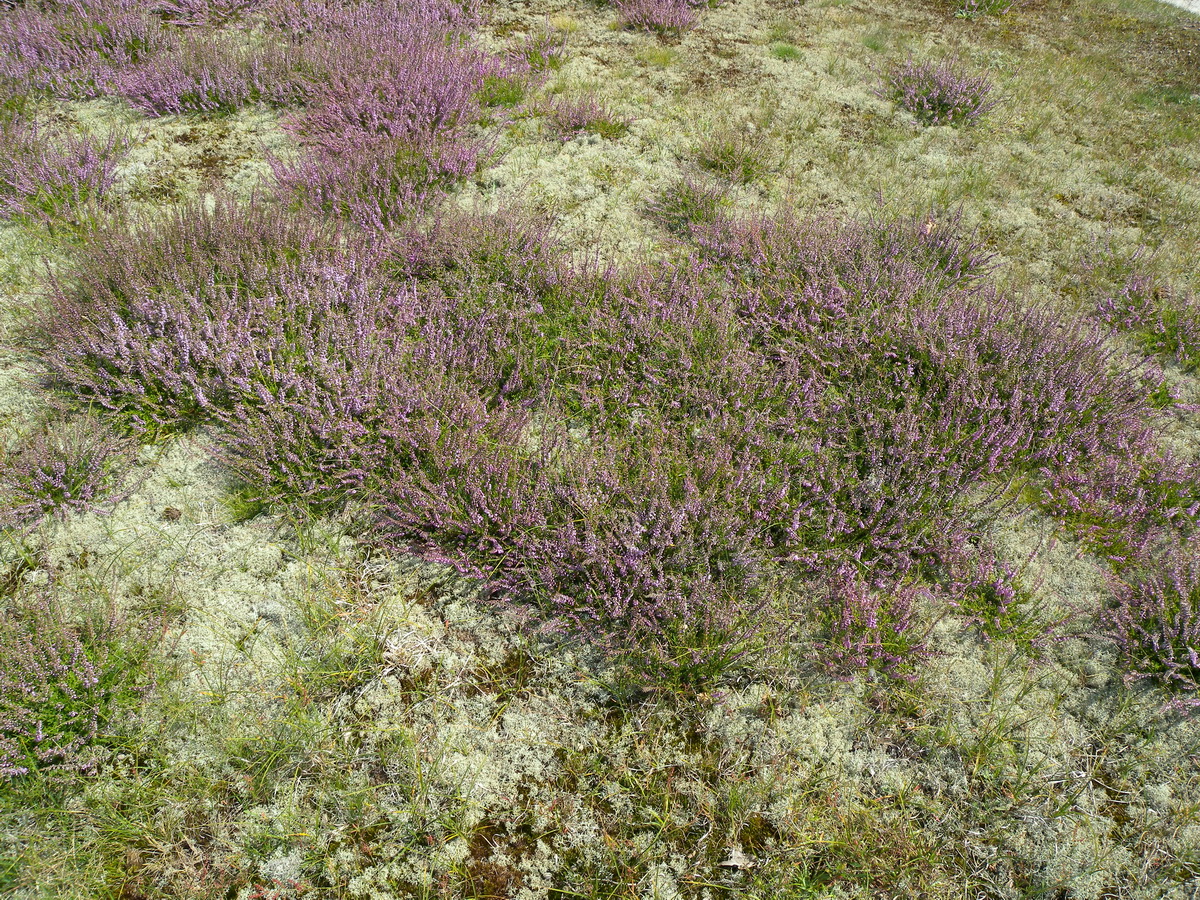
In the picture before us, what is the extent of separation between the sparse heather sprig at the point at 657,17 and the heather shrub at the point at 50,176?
16.8 feet

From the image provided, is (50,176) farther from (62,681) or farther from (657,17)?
(657,17)

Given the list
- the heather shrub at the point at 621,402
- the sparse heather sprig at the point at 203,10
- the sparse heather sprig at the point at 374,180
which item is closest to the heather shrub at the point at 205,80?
the sparse heather sprig at the point at 203,10

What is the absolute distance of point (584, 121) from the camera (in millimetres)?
5453

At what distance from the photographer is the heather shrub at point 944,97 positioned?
5.98 metres

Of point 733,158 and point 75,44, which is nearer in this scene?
point 733,158

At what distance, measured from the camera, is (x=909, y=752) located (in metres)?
2.53

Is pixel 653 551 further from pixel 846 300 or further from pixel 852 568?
pixel 846 300

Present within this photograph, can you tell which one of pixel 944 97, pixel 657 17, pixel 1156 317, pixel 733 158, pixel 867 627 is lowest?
pixel 867 627

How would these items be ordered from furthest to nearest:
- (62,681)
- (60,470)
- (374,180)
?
(374,180) < (60,470) < (62,681)

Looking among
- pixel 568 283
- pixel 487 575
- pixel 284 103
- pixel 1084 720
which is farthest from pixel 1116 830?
pixel 284 103

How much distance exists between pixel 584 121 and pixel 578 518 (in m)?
3.96

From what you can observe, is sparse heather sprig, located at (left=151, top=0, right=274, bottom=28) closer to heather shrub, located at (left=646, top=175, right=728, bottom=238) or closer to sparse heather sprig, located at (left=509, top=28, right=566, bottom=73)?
sparse heather sprig, located at (left=509, top=28, right=566, bottom=73)

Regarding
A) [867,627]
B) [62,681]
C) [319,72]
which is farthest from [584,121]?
[62,681]

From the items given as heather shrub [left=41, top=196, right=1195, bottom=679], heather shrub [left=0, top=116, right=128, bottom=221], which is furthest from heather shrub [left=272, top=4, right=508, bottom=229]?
heather shrub [left=0, top=116, right=128, bottom=221]
